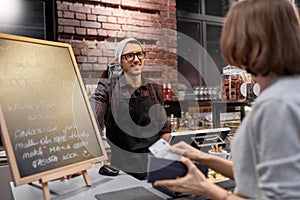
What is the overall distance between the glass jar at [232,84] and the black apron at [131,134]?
528mm

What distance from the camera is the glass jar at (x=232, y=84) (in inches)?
86.3

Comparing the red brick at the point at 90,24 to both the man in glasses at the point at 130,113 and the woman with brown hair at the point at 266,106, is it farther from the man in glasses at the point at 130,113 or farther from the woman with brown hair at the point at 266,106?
the woman with brown hair at the point at 266,106

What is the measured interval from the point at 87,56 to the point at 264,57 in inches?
128

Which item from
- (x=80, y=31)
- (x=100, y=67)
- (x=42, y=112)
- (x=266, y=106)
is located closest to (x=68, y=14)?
(x=80, y=31)

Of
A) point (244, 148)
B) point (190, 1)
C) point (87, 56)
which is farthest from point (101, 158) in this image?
point (190, 1)

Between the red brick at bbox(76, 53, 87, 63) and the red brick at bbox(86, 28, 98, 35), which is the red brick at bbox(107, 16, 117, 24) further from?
the red brick at bbox(76, 53, 87, 63)

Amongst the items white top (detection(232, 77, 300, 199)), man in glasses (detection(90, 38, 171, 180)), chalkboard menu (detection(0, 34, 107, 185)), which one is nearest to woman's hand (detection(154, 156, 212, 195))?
white top (detection(232, 77, 300, 199))

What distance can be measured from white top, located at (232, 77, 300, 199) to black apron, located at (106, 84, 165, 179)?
126 cm

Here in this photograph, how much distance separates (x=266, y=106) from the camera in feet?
2.56

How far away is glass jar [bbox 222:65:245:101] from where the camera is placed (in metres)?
2.19

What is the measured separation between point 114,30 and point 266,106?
3516 millimetres

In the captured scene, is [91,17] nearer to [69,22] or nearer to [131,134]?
[69,22]

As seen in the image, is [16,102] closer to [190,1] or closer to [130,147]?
[130,147]

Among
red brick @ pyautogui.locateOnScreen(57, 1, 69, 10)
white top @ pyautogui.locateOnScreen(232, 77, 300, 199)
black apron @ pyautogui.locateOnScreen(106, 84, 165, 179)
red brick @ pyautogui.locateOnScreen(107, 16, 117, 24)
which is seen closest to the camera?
white top @ pyautogui.locateOnScreen(232, 77, 300, 199)
